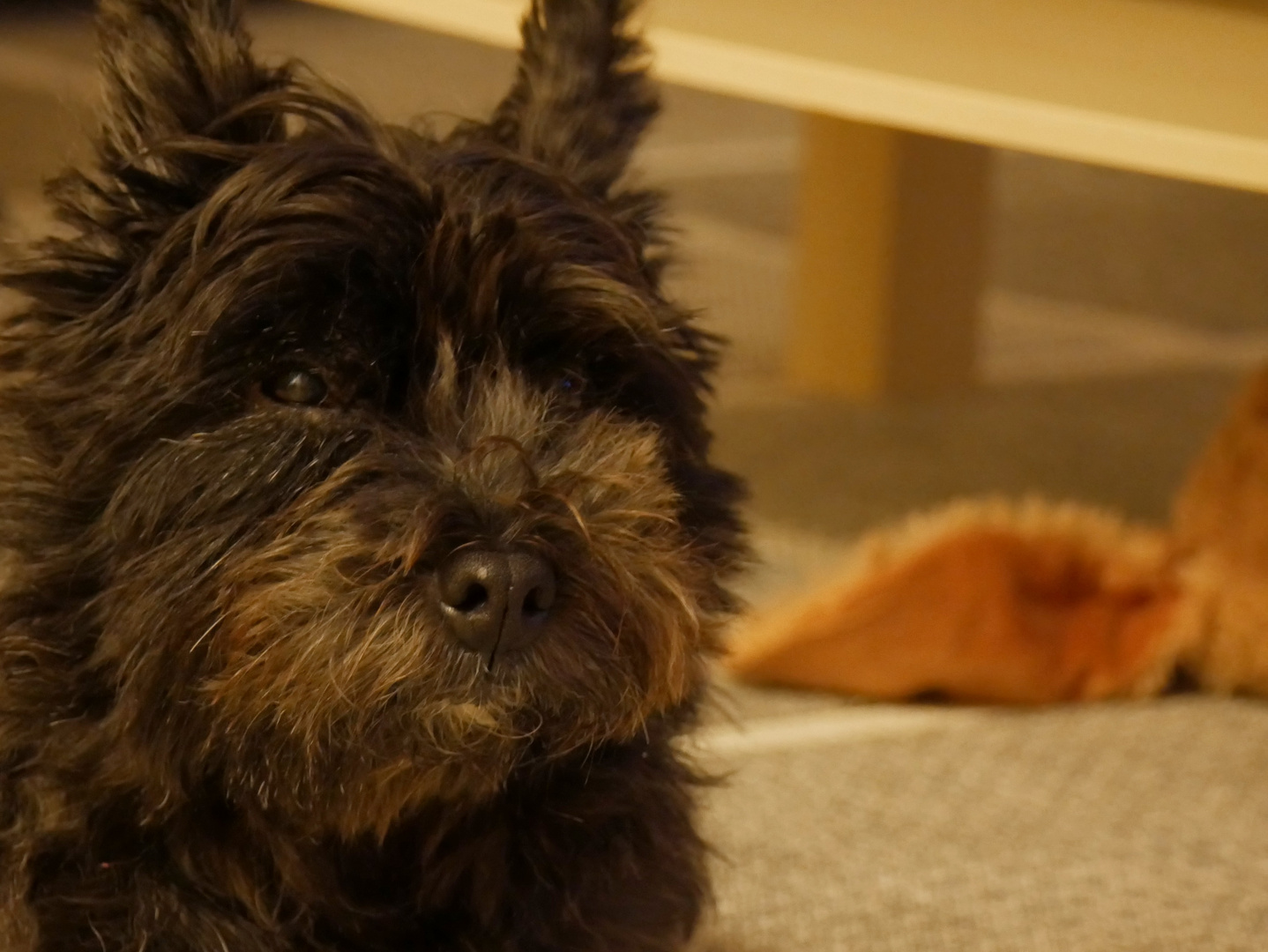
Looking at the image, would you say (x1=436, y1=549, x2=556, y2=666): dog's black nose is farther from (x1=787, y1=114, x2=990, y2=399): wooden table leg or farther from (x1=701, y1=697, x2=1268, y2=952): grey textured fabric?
(x1=787, y1=114, x2=990, y2=399): wooden table leg

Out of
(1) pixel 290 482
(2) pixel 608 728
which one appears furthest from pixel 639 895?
(1) pixel 290 482

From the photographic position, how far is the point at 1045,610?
253cm

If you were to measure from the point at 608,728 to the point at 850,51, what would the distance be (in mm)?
1044

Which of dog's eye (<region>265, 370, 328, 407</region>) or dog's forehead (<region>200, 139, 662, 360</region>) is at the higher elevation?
dog's forehead (<region>200, 139, 662, 360</region>)

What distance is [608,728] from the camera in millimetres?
1321

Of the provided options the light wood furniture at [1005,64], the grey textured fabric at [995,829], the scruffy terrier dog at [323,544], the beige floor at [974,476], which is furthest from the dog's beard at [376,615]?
the light wood furniture at [1005,64]

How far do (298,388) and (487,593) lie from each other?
273mm

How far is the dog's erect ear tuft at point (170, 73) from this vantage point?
141 cm

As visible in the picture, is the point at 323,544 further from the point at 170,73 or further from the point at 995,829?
the point at 995,829

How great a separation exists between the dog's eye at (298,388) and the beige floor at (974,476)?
1.30 feet

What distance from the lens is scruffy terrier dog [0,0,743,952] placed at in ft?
4.04

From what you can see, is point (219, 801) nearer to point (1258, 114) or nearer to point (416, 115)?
point (416, 115)

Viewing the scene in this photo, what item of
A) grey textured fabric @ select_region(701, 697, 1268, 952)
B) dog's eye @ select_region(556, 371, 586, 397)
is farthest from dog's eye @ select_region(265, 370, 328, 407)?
grey textured fabric @ select_region(701, 697, 1268, 952)

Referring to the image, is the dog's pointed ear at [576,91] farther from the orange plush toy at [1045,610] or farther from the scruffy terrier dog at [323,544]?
the orange plush toy at [1045,610]
